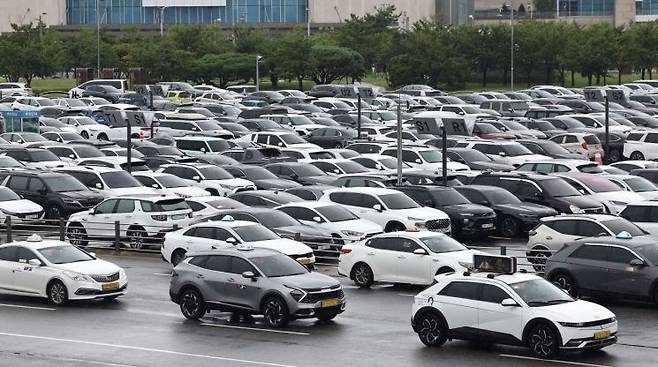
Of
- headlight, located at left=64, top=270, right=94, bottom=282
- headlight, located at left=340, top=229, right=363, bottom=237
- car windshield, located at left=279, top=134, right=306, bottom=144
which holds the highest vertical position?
car windshield, located at left=279, top=134, right=306, bottom=144

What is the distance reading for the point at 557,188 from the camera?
132 feet

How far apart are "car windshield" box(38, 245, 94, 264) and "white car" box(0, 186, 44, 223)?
1013 centimetres

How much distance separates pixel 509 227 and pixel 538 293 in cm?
Answer: 1574

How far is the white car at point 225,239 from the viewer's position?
3097 cm

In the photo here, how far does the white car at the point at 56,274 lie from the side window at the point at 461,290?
7840mm

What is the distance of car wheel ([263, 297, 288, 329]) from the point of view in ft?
83.6

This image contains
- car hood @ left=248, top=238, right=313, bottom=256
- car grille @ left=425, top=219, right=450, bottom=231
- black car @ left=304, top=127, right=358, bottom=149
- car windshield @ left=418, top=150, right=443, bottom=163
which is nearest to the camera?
car hood @ left=248, top=238, right=313, bottom=256

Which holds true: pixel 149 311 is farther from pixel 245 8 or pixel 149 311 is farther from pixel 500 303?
pixel 245 8

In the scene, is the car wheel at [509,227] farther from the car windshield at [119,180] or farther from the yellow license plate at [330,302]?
the yellow license plate at [330,302]

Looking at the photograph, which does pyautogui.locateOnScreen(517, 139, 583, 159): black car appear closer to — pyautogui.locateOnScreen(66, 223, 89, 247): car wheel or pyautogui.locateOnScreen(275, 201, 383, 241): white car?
pyautogui.locateOnScreen(275, 201, 383, 241): white car

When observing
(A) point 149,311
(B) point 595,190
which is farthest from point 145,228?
(B) point 595,190

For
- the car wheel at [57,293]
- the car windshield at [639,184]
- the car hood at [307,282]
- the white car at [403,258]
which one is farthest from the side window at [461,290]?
the car windshield at [639,184]

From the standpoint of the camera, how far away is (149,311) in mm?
27844

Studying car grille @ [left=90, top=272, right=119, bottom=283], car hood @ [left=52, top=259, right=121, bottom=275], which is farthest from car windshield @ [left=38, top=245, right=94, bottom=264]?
car grille @ [left=90, top=272, right=119, bottom=283]
